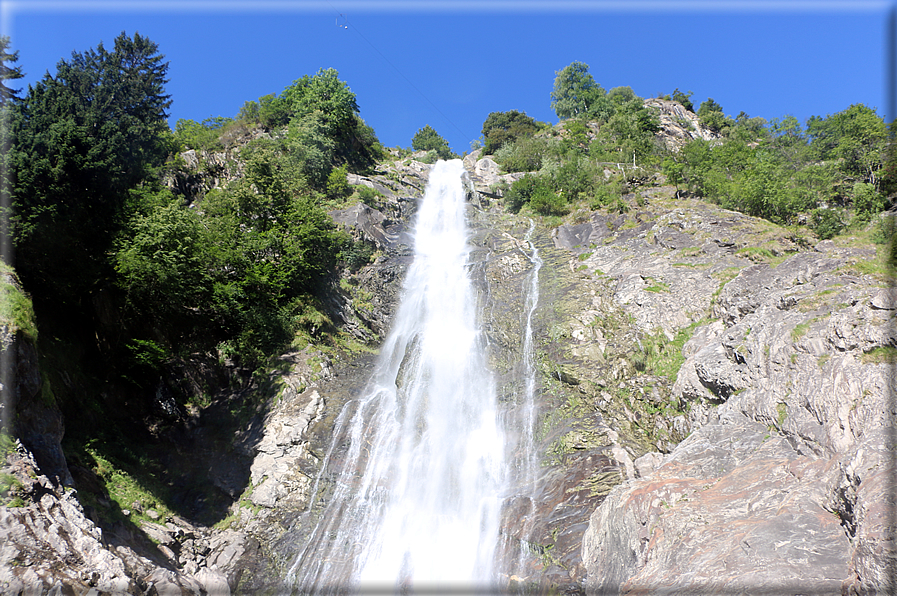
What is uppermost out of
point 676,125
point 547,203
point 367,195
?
point 676,125

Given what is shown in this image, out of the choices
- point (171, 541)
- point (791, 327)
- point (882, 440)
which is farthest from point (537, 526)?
point (171, 541)

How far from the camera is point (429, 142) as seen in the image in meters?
70.3

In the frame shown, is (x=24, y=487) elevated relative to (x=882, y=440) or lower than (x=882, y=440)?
lower

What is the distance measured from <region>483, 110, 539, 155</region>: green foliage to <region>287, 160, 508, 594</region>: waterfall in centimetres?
3712

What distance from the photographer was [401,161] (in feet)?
163

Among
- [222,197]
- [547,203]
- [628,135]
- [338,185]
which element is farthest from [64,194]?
[628,135]

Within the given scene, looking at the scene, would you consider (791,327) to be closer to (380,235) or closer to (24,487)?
(24,487)

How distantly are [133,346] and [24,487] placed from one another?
8734mm

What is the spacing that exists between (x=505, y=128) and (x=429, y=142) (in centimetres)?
1542

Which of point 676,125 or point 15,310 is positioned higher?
point 676,125

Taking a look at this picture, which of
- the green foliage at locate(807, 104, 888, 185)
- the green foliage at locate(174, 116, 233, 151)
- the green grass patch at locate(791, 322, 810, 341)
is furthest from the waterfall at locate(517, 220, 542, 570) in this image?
the green foliage at locate(174, 116, 233, 151)

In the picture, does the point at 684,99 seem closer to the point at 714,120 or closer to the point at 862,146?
the point at 714,120

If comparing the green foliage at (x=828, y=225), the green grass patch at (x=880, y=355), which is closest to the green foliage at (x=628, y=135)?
the green foliage at (x=828, y=225)

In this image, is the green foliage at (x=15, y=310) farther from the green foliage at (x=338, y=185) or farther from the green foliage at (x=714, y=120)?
the green foliage at (x=714, y=120)
